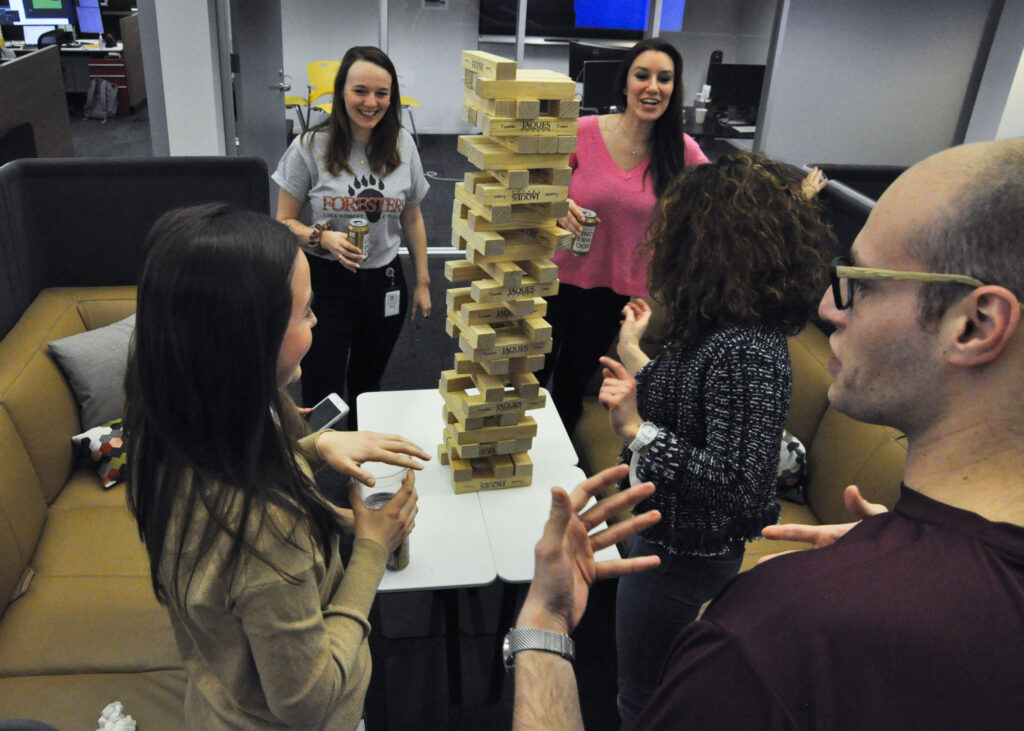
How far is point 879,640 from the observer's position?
0.70 m

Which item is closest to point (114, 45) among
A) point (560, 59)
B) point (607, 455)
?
point (560, 59)

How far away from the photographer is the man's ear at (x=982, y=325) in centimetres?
72

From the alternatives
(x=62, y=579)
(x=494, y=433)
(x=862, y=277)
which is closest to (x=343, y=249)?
(x=494, y=433)

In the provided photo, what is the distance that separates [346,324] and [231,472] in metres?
1.72

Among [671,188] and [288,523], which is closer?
[288,523]

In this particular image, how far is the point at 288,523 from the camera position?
3.50 ft

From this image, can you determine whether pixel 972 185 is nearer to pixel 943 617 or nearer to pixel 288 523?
pixel 943 617

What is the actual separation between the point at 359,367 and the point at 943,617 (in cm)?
243

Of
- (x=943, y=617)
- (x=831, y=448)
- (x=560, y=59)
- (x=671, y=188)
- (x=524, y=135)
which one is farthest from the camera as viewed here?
(x=560, y=59)

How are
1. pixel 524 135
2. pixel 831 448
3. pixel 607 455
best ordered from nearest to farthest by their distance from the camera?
pixel 524 135 → pixel 831 448 → pixel 607 455

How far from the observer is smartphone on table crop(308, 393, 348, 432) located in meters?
1.77

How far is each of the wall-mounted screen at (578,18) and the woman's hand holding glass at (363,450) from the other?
4533 millimetres

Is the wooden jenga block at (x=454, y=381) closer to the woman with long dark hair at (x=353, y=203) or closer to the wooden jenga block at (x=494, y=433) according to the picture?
the wooden jenga block at (x=494, y=433)

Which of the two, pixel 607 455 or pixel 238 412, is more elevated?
pixel 238 412
